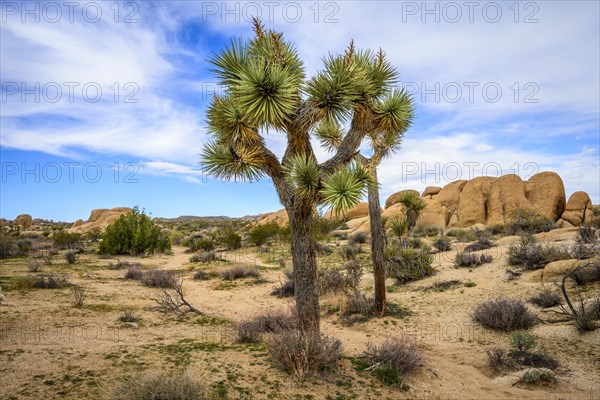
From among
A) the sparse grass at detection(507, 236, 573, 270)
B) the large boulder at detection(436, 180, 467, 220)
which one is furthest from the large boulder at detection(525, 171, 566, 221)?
the sparse grass at detection(507, 236, 573, 270)

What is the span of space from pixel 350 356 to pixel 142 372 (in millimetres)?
3669

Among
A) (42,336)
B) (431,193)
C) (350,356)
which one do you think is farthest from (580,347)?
(431,193)

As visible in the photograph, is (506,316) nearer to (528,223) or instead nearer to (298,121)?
(298,121)

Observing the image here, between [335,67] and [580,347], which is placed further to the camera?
[580,347]

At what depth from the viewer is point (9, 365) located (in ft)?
18.1

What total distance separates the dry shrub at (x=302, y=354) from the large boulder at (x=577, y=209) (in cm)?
3112

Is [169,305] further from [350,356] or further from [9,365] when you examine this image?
[350,356]

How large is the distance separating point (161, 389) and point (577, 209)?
115ft

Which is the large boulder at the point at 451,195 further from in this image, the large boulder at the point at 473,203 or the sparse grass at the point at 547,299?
the sparse grass at the point at 547,299

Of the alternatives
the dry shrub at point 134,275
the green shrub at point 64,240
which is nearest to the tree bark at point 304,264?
the dry shrub at point 134,275

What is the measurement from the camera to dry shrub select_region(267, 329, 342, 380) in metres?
5.57

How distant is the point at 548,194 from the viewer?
31.5 meters

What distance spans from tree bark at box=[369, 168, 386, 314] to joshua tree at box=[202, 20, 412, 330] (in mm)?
2910

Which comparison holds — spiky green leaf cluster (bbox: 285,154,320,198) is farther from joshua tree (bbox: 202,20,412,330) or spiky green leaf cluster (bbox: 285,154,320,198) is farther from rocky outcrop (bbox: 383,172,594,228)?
rocky outcrop (bbox: 383,172,594,228)
